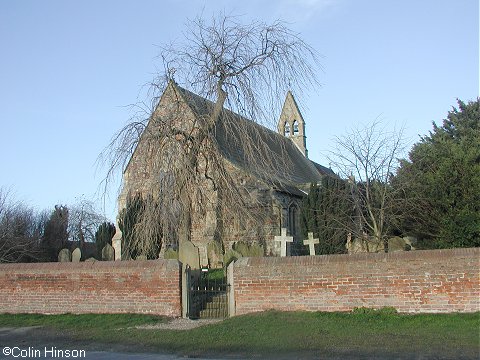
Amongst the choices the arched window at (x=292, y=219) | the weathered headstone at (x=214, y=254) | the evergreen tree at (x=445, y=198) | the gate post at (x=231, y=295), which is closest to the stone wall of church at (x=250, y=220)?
the arched window at (x=292, y=219)

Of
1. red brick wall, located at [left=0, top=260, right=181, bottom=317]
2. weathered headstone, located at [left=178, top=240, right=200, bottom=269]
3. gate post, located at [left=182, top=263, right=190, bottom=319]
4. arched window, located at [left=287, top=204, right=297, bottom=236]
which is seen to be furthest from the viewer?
arched window, located at [left=287, top=204, right=297, bottom=236]

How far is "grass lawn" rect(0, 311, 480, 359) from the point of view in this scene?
8359mm

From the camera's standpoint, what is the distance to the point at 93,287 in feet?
45.6

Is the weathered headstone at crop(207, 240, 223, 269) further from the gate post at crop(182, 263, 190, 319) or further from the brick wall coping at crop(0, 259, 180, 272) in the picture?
the gate post at crop(182, 263, 190, 319)

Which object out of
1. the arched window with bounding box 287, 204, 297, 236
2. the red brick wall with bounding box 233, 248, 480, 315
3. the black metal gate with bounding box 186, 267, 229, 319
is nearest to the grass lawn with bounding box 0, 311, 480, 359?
the red brick wall with bounding box 233, 248, 480, 315

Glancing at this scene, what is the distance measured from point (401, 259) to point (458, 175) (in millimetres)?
6454

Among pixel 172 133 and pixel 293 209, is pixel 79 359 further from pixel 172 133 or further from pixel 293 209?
pixel 293 209

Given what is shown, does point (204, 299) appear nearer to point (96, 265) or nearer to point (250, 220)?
point (96, 265)

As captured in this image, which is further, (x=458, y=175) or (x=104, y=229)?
(x=104, y=229)

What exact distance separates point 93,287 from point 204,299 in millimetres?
2999

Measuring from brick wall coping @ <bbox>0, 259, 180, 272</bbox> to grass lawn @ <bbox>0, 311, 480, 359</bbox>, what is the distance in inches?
53.5

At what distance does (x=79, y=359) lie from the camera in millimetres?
8945

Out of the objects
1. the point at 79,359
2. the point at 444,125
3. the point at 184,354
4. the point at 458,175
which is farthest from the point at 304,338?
the point at 444,125

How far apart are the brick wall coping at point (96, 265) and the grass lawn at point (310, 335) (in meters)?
1.36
